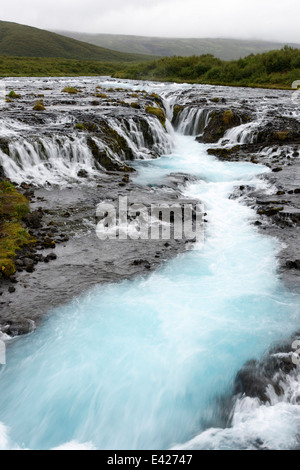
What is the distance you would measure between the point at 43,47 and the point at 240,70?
137m

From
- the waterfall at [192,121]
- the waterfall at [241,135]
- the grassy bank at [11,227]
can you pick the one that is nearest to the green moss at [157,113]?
the waterfall at [192,121]

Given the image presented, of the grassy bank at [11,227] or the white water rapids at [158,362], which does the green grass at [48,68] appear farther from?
the white water rapids at [158,362]

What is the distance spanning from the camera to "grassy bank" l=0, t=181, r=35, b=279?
456 inches

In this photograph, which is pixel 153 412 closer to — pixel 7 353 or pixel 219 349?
pixel 219 349

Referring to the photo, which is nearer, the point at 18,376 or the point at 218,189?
the point at 18,376

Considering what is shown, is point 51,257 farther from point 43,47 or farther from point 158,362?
point 43,47

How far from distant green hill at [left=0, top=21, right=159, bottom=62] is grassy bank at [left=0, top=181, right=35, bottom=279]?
161 metres

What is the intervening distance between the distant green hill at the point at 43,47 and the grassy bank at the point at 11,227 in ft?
528

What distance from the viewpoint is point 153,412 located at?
25.2ft

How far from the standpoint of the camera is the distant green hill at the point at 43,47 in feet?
521

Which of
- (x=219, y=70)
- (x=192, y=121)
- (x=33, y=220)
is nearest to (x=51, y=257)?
Answer: (x=33, y=220)

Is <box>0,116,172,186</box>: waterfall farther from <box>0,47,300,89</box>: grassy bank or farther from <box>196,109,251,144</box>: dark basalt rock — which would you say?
<box>0,47,300,89</box>: grassy bank
